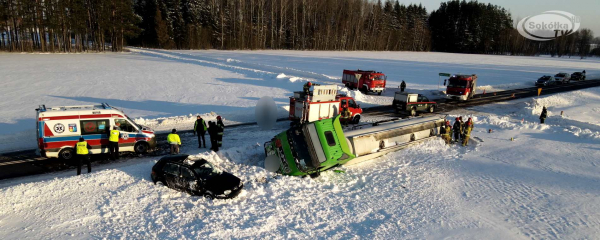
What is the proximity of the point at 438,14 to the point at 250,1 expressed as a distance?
238 ft

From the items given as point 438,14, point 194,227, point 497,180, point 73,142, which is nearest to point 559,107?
point 497,180

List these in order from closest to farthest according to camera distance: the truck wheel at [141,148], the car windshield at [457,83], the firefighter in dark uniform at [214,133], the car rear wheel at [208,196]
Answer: the car rear wheel at [208,196]
the truck wheel at [141,148]
the firefighter in dark uniform at [214,133]
the car windshield at [457,83]

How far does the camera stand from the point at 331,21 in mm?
99500

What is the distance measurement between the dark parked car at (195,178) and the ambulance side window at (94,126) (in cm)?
447

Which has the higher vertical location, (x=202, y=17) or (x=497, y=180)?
(x=202, y=17)

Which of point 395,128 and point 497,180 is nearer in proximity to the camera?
point 497,180

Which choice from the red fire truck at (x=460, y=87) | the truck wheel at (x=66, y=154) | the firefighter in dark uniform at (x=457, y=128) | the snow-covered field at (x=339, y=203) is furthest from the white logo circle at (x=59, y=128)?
the red fire truck at (x=460, y=87)

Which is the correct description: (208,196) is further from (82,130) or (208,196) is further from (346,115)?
(346,115)

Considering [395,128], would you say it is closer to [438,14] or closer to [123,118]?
[123,118]

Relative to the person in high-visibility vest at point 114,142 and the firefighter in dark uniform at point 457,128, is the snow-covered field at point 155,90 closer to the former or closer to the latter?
the person in high-visibility vest at point 114,142

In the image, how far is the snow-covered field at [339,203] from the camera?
8.48 meters

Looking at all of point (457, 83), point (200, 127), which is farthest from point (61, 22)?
point (457, 83)

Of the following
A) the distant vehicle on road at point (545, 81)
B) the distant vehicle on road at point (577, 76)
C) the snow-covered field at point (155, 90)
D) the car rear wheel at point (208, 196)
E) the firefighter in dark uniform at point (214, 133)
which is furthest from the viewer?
the distant vehicle on road at point (577, 76)

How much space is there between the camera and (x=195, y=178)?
10.0 metres
